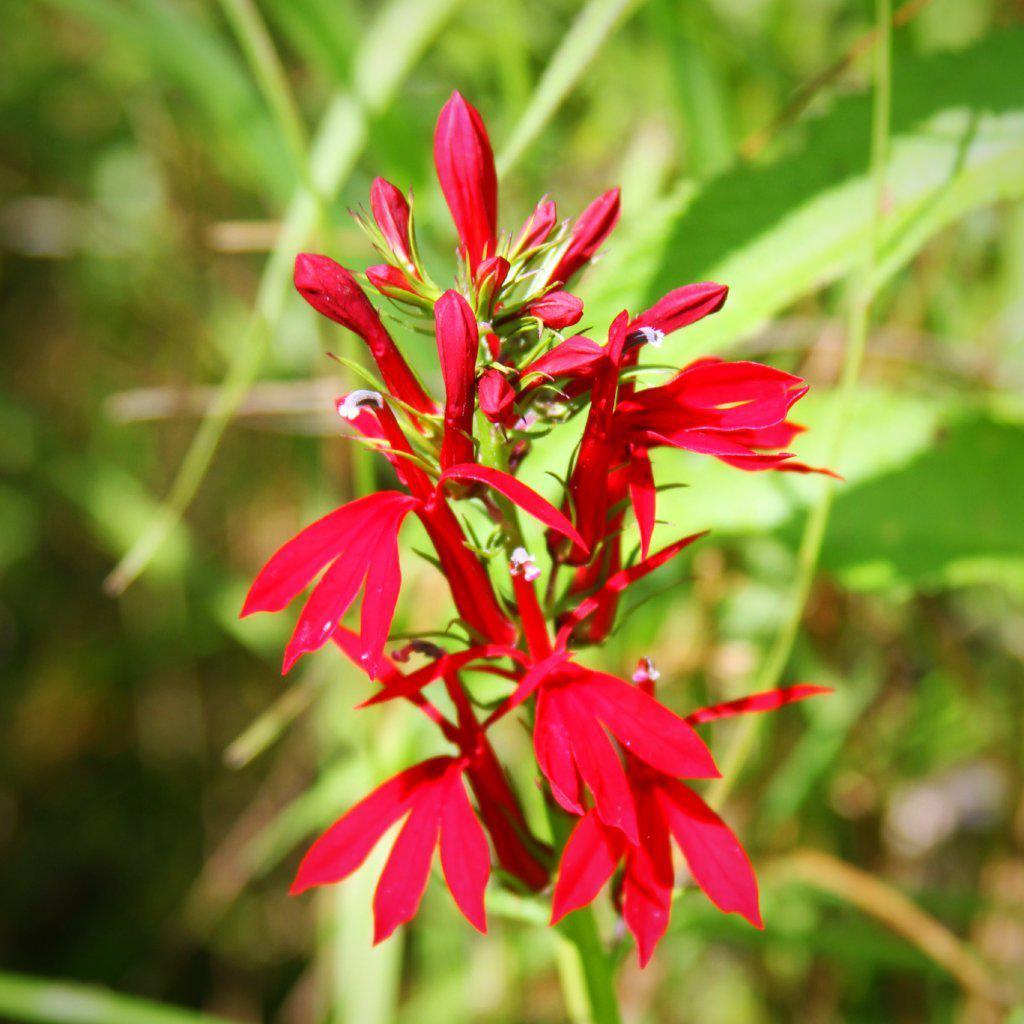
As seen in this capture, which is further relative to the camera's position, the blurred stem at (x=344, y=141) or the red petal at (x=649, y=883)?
the blurred stem at (x=344, y=141)

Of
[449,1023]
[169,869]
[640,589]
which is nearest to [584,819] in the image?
[640,589]

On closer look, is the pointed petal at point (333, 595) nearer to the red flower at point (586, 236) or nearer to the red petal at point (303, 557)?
the red petal at point (303, 557)

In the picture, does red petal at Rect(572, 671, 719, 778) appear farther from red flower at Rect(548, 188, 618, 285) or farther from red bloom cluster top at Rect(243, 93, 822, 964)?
red flower at Rect(548, 188, 618, 285)

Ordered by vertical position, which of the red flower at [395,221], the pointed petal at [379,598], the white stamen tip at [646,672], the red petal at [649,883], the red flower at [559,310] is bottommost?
the red petal at [649,883]

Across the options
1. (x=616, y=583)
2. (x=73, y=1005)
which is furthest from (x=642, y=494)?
(x=73, y=1005)

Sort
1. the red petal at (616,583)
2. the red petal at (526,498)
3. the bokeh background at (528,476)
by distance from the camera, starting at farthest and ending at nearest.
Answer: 1. the bokeh background at (528,476)
2. the red petal at (616,583)
3. the red petal at (526,498)

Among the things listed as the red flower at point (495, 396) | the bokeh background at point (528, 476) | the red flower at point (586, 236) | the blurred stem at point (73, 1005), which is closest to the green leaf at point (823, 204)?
the bokeh background at point (528, 476)
